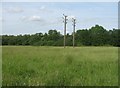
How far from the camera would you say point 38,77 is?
8.46 metres

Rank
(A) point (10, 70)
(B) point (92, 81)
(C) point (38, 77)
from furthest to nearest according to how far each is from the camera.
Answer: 1. (A) point (10, 70)
2. (C) point (38, 77)
3. (B) point (92, 81)

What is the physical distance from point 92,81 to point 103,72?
1463 millimetres

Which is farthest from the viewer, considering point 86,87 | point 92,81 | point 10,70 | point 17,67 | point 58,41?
point 58,41

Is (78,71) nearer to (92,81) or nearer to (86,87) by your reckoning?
(92,81)

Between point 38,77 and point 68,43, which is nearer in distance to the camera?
point 38,77

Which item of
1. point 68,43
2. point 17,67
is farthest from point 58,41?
point 17,67

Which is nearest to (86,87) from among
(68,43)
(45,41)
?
(45,41)

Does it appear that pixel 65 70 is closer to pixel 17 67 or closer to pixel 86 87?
pixel 17 67

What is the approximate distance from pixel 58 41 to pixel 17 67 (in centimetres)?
4889

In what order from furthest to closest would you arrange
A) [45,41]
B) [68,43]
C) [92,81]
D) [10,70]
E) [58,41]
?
[68,43] < [58,41] < [45,41] < [10,70] < [92,81]

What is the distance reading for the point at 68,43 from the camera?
2581 inches

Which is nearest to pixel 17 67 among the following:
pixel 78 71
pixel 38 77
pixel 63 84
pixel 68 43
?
pixel 38 77

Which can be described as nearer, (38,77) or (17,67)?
(38,77)

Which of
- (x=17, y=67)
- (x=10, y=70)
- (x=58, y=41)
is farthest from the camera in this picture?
(x=58, y=41)
